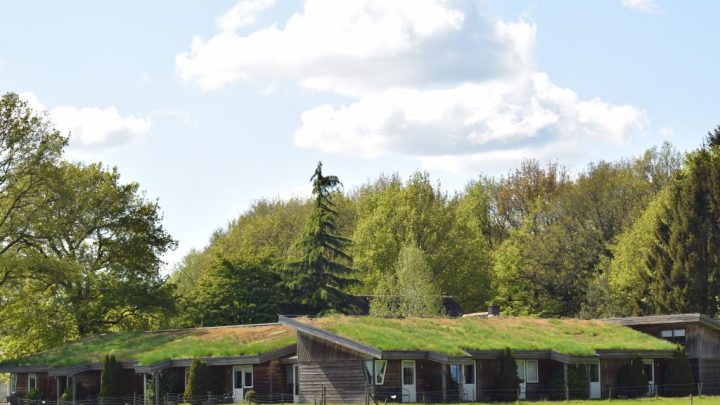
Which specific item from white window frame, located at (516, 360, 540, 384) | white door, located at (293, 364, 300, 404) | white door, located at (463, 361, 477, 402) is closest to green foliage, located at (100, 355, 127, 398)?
white door, located at (293, 364, 300, 404)

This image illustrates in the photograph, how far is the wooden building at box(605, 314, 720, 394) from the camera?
194 ft

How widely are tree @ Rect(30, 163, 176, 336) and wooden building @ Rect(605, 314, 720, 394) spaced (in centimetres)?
3191

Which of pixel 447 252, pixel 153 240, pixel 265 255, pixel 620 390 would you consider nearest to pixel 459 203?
pixel 447 252

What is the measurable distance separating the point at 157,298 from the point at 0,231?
11291mm

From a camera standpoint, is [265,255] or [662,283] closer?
[662,283]

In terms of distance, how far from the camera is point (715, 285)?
70.6 m

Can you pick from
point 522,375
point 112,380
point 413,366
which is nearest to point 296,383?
point 413,366

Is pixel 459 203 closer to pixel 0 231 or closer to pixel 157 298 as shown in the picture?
pixel 157 298

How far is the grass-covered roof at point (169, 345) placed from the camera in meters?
55.5

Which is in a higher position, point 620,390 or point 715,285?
point 715,285

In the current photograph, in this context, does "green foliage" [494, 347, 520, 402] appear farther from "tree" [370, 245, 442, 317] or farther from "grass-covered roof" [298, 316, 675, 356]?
"tree" [370, 245, 442, 317]

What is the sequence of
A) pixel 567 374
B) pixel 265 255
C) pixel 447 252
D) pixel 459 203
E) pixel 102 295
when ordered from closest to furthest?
pixel 567 374, pixel 102 295, pixel 265 255, pixel 447 252, pixel 459 203

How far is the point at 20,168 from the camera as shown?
64312 mm

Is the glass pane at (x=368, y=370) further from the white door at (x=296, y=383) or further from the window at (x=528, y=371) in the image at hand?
the window at (x=528, y=371)
